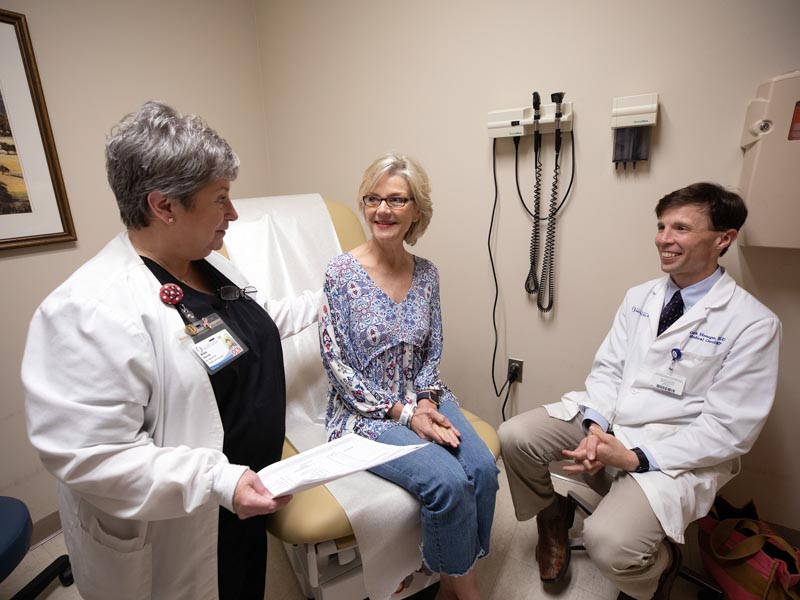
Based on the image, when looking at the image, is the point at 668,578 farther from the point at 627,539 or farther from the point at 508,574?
the point at 508,574

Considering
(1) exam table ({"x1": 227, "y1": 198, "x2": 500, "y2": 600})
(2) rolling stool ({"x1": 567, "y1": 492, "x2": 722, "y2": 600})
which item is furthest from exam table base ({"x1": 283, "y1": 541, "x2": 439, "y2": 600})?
(2) rolling stool ({"x1": 567, "y1": 492, "x2": 722, "y2": 600})

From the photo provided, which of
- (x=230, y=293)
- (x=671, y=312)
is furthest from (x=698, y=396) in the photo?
(x=230, y=293)

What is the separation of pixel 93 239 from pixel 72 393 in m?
1.16

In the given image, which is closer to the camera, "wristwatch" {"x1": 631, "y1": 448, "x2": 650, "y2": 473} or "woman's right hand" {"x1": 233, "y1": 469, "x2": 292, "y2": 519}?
"woman's right hand" {"x1": 233, "y1": 469, "x2": 292, "y2": 519}

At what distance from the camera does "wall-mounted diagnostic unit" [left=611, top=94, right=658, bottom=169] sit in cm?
135

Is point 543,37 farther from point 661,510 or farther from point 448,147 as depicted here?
point 661,510

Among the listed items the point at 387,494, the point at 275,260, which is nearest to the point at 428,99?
the point at 275,260

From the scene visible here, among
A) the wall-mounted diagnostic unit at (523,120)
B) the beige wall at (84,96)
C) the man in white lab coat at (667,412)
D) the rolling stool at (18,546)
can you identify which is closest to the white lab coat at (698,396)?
the man in white lab coat at (667,412)

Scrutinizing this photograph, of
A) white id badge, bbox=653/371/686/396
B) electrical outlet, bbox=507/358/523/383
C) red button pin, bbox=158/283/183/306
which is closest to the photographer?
red button pin, bbox=158/283/183/306

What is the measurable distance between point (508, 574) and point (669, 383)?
0.85m

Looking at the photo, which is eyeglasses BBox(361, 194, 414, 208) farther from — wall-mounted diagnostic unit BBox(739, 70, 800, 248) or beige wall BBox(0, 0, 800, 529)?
wall-mounted diagnostic unit BBox(739, 70, 800, 248)

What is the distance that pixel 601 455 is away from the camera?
122cm

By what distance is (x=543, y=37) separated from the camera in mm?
1502

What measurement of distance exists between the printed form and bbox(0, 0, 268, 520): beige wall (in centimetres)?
125
